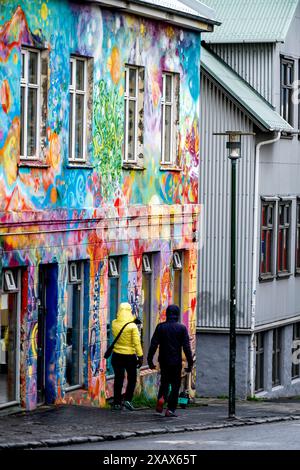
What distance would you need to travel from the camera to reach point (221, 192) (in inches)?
1487

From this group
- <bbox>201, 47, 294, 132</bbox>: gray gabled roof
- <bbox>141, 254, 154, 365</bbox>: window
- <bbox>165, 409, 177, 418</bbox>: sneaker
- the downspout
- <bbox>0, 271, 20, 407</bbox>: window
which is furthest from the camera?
the downspout

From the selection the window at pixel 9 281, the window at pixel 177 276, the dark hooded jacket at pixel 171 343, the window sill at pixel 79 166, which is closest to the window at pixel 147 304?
the window at pixel 177 276

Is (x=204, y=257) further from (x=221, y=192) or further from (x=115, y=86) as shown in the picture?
(x=115, y=86)

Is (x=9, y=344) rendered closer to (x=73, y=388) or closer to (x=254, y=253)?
(x=73, y=388)

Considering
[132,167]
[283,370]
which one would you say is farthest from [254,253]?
[132,167]

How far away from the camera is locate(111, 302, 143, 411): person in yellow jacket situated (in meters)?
25.7

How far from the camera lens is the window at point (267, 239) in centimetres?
3850

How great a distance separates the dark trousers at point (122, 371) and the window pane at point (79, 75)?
4306mm

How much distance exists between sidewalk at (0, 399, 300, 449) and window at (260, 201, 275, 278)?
30.1 feet

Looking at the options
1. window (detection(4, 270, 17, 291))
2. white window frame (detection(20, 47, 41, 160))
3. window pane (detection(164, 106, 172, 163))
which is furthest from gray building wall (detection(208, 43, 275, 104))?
window (detection(4, 270, 17, 291))

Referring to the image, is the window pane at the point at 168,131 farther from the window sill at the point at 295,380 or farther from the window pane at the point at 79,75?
the window sill at the point at 295,380

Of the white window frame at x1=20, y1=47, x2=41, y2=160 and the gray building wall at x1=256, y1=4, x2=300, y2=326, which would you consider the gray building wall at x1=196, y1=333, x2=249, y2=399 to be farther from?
the white window frame at x1=20, y1=47, x2=41, y2=160

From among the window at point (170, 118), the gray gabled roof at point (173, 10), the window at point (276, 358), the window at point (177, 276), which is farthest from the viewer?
the window at point (276, 358)
